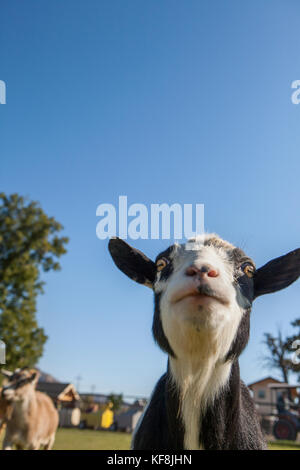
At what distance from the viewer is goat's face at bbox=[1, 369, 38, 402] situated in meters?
10.3

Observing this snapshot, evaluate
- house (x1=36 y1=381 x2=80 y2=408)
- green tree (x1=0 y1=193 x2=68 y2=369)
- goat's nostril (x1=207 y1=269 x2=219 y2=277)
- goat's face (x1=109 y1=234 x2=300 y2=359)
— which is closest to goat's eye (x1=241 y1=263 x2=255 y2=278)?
goat's face (x1=109 y1=234 x2=300 y2=359)

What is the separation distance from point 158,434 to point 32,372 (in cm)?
933

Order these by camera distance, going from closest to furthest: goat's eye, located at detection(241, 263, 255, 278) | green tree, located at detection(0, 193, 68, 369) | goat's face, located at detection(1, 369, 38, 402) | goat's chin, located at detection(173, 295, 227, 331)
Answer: goat's chin, located at detection(173, 295, 227, 331) → goat's eye, located at detection(241, 263, 255, 278) → goat's face, located at detection(1, 369, 38, 402) → green tree, located at detection(0, 193, 68, 369)

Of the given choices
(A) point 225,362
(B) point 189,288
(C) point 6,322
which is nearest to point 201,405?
(A) point 225,362

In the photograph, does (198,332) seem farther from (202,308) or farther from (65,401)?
(65,401)

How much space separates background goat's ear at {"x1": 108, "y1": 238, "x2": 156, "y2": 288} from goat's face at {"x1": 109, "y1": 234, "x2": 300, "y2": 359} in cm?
38

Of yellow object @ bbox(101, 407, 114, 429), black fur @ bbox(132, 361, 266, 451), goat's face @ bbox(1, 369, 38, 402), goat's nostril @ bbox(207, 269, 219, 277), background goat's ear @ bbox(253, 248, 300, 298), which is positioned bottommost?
yellow object @ bbox(101, 407, 114, 429)

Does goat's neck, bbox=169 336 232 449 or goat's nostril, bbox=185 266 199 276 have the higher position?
goat's nostril, bbox=185 266 199 276

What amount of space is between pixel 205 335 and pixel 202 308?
0.59 feet

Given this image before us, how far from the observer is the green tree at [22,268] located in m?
25.6

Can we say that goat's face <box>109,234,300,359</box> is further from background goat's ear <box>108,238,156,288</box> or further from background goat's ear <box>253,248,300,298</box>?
background goat's ear <box>108,238,156,288</box>

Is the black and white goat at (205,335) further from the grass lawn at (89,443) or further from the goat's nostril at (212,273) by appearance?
the grass lawn at (89,443)

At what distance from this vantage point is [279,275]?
3.13 m
